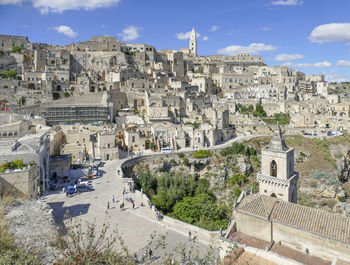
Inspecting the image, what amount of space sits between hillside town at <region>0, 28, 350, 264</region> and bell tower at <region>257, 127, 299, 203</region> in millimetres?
63

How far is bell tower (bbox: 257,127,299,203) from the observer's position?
1638 cm

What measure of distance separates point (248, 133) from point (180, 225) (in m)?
33.0

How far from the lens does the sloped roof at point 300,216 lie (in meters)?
11.4

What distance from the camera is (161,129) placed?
3741 cm

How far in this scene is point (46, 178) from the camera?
2286 cm

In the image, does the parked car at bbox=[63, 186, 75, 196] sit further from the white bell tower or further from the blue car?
the white bell tower

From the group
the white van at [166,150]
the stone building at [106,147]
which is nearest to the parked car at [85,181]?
the stone building at [106,147]

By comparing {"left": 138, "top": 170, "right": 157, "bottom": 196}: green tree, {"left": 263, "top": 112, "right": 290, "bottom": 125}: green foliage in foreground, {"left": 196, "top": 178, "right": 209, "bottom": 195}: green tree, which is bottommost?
{"left": 196, "top": 178, "right": 209, "bottom": 195}: green tree

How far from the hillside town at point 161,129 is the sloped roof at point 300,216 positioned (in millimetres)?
46

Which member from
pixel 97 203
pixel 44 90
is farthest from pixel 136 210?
pixel 44 90

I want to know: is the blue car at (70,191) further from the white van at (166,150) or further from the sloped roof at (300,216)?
the white van at (166,150)

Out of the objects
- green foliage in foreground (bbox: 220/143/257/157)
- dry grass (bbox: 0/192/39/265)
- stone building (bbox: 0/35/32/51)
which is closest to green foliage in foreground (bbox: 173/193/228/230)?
dry grass (bbox: 0/192/39/265)

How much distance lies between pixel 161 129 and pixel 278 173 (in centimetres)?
2243

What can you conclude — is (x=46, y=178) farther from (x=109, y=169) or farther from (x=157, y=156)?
(x=157, y=156)
